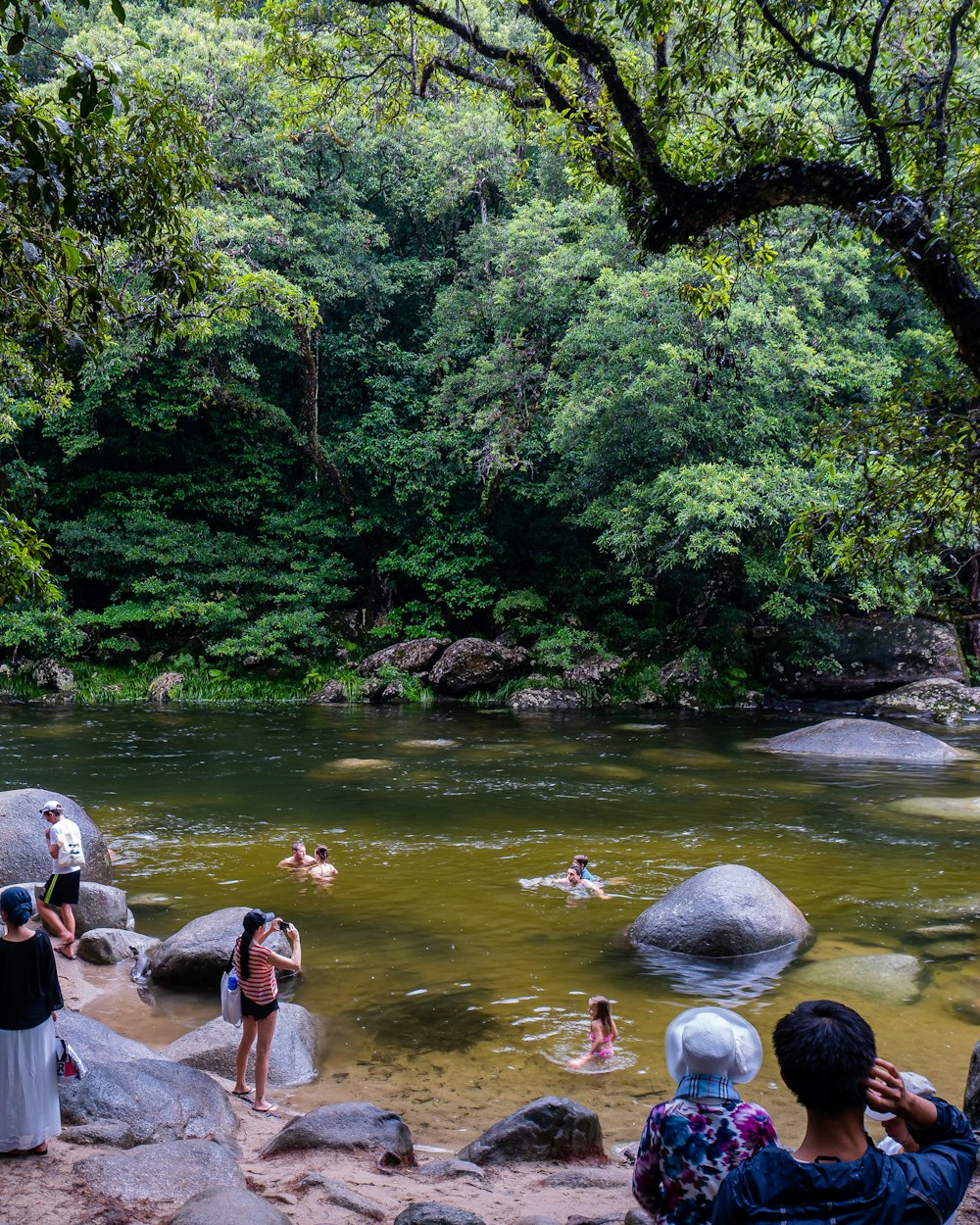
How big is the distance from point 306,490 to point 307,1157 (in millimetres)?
27704

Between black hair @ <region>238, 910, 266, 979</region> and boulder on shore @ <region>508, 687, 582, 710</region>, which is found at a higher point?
black hair @ <region>238, 910, 266, 979</region>

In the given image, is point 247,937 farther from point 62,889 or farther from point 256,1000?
point 62,889

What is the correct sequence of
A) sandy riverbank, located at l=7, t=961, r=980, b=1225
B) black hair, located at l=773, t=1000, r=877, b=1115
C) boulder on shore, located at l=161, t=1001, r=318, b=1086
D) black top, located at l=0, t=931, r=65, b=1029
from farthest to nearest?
boulder on shore, located at l=161, t=1001, r=318, b=1086
black top, located at l=0, t=931, r=65, b=1029
sandy riverbank, located at l=7, t=961, r=980, b=1225
black hair, located at l=773, t=1000, r=877, b=1115

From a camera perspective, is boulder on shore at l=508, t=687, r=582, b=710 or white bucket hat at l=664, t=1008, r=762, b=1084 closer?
white bucket hat at l=664, t=1008, r=762, b=1084

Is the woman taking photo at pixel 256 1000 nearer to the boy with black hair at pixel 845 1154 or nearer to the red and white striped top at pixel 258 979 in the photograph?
the red and white striped top at pixel 258 979

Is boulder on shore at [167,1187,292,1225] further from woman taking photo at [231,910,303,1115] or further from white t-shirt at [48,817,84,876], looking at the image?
white t-shirt at [48,817,84,876]

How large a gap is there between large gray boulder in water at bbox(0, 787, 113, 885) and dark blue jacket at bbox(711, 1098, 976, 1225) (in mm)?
9151

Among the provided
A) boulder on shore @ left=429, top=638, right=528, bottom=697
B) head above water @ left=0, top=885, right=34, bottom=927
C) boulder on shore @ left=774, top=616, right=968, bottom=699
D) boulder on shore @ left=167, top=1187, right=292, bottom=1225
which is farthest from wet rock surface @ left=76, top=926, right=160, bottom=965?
boulder on shore @ left=774, top=616, right=968, bottom=699

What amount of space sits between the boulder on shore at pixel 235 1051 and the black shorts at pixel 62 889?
238 centimetres

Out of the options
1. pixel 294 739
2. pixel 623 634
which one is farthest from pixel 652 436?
pixel 294 739

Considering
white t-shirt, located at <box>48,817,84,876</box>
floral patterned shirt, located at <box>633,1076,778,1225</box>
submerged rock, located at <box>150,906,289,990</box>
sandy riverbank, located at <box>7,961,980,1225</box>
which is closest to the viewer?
floral patterned shirt, located at <box>633,1076,778,1225</box>

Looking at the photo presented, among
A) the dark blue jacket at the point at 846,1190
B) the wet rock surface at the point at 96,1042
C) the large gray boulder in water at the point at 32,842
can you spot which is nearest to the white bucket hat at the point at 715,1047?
the dark blue jacket at the point at 846,1190

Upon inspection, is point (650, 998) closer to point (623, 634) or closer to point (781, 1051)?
point (781, 1051)

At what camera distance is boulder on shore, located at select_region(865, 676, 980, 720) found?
23.3 metres
